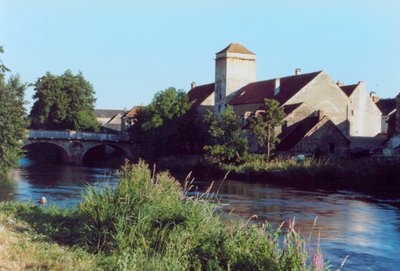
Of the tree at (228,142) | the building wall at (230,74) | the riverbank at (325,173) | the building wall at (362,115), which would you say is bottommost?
the riverbank at (325,173)

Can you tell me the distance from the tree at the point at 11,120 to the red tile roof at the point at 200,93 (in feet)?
130

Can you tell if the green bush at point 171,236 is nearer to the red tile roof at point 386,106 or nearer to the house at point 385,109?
the house at point 385,109

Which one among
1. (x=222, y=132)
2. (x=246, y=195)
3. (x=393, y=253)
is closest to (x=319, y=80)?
(x=222, y=132)

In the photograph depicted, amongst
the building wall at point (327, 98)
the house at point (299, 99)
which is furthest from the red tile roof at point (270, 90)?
the building wall at point (327, 98)

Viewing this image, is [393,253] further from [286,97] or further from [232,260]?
[286,97]

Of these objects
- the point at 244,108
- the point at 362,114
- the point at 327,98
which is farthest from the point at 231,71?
the point at 362,114

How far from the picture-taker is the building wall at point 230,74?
65.6 metres

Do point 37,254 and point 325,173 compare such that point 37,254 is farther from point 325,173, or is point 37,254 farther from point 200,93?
point 200,93

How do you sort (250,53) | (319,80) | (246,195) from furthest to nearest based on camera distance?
(250,53) < (319,80) < (246,195)

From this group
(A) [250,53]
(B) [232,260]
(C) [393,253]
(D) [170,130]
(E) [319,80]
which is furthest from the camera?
(A) [250,53]

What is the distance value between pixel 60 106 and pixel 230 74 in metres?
26.8

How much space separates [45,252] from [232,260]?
2.86 metres

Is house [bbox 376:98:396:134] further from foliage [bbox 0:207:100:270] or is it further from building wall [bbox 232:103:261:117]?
foliage [bbox 0:207:100:270]

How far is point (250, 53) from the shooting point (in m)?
67.0
